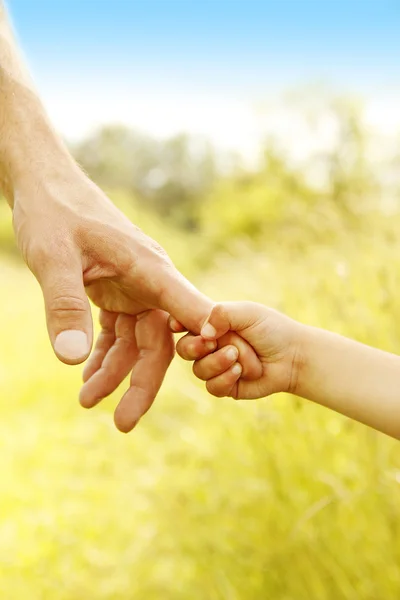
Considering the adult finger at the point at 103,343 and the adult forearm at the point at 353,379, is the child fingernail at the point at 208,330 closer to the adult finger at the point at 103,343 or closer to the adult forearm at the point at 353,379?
the adult forearm at the point at 353,379

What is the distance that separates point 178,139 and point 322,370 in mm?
21094

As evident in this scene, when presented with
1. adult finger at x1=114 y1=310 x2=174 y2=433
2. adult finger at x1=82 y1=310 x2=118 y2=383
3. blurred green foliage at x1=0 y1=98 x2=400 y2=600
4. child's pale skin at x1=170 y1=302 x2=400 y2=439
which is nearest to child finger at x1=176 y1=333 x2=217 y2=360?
child's pale skin at x1=170 y1=302 x2=400 y2=439

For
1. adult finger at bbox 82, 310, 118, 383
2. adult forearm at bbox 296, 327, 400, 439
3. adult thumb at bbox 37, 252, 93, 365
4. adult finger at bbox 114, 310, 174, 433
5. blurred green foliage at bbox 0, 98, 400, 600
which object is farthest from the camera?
blurred green foliage at bbox 0, 98, 400, 600

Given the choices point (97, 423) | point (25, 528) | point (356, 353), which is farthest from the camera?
point (97, 423)

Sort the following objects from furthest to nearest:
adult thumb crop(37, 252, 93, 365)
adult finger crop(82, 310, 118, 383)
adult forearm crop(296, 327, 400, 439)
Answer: adult finger crop(82, 310, 118, 383) → adult forearm crop(296, 327, 400, 439) → adult thumb crop(37, 252, 93, 365)

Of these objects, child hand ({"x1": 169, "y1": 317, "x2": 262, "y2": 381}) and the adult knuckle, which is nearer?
the adult knuckle

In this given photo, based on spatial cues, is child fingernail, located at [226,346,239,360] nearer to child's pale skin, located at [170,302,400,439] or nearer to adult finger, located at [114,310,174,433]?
child's pale skin, located at [170,302,400,439]

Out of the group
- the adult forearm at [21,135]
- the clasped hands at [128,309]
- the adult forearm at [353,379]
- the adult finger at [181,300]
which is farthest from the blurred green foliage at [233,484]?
the adult forearm at [21,135]

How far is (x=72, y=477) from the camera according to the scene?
10.7 feet

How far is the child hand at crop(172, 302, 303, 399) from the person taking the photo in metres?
1.34

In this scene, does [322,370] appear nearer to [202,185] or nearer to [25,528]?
[25,528]

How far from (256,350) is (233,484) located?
3.28 ft

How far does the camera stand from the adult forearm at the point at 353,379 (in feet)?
4.17

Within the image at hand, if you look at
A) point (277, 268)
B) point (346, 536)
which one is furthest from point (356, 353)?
point (277, 268)
